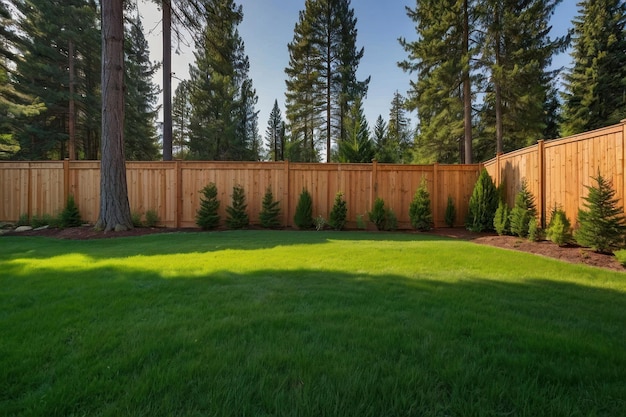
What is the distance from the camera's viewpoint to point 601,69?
15.2 metres

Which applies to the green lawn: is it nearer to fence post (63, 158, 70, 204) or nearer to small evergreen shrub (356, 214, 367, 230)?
small evergreen shrub (356, 214, 367, 230)

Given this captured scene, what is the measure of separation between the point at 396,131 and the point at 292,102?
17.2 metres

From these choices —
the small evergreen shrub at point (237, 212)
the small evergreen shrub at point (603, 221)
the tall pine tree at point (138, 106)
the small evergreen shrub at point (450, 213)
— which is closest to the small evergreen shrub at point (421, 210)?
the small evergreen shrub at point (450, 213)

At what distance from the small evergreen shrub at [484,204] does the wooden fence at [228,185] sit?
0.99 meters

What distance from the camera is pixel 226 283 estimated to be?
10.3 feet

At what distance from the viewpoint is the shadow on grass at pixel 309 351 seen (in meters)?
1.31

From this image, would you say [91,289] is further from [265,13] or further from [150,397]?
[265,13]

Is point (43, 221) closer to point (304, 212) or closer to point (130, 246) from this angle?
point (130, 246)

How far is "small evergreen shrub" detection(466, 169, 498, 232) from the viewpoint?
26.5 feet

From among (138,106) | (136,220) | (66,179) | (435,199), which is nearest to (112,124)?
(136,220)

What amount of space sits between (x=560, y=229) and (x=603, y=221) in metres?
0.75

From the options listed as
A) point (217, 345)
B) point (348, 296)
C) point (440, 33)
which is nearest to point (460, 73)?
point (440, 33)

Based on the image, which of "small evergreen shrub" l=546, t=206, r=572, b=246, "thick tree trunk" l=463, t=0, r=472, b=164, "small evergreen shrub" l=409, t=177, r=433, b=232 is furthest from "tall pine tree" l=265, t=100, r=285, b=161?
"small evergreen shrub" l=546, t=206, r=572, b=246

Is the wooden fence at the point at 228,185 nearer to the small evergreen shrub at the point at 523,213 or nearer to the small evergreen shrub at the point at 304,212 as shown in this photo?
the small evergreen shrub at the point at 304,212
